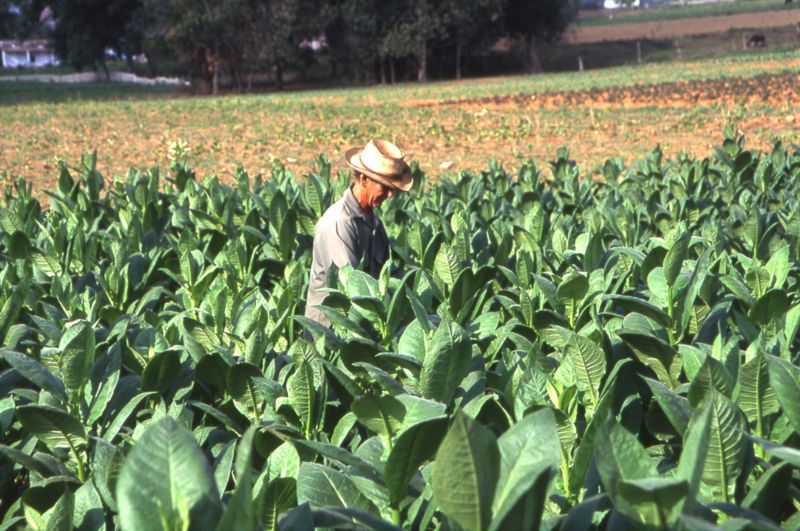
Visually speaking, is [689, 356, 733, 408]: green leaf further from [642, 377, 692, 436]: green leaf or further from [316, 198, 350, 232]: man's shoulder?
[316, 198, 350, 232]: man's shoulder

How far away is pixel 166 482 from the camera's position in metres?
1.42

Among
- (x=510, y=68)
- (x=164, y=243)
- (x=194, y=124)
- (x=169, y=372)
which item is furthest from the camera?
(x=510, y=68)

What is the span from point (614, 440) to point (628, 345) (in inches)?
56.8

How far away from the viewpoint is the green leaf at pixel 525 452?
5.10 feet

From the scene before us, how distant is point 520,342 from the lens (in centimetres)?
315

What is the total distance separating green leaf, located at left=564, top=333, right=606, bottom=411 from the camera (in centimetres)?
260

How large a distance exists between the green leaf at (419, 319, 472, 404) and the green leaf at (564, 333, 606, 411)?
0.29 meters

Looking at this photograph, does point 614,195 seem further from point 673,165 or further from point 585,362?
point 585,362

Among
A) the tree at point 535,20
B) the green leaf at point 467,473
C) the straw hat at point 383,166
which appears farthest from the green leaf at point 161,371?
the tree at point 535,20

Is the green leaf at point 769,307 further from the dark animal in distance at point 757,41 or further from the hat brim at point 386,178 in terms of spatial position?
the dark animal in distance at point 757,41

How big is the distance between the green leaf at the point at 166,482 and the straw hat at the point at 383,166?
154 inches

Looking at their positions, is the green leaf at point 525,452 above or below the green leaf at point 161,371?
above

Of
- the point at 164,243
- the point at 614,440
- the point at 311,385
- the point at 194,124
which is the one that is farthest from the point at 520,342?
the point at 194,124

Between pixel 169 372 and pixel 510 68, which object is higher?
pixel 510 68
